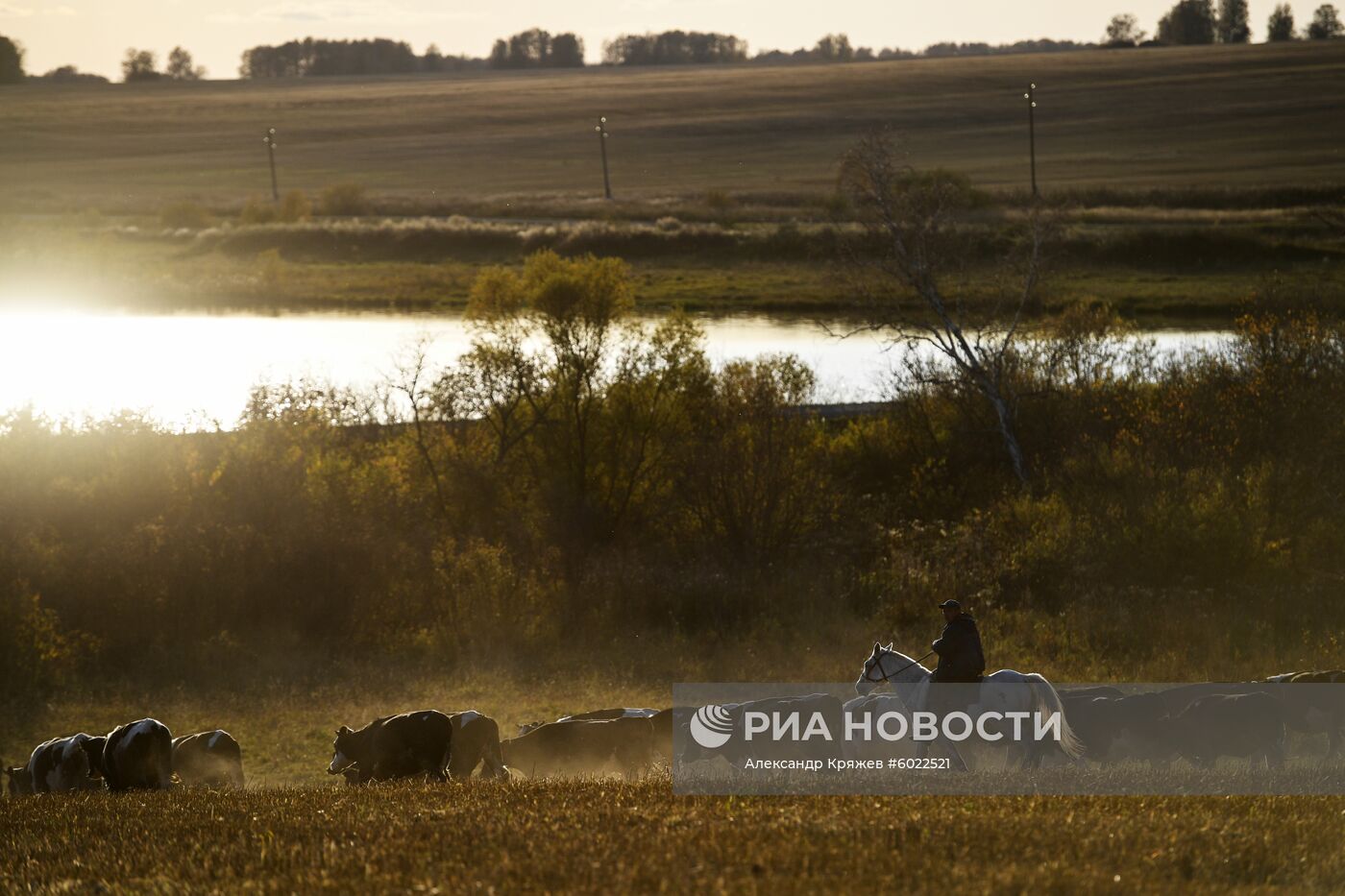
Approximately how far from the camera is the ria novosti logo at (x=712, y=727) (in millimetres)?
15297

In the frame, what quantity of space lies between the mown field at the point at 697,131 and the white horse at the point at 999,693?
282 ft

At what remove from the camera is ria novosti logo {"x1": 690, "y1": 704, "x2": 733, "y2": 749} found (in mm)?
15297

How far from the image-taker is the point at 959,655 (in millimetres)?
13562

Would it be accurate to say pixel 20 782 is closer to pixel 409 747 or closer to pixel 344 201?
pixel 409 747

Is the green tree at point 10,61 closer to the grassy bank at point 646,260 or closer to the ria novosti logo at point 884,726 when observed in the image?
the grassy bank at point 646,260

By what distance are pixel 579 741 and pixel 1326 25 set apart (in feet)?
594

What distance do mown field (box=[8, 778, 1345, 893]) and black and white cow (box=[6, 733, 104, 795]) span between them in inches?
211

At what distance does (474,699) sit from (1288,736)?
42.9ft

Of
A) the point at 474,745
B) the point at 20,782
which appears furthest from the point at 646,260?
the point at 474,745

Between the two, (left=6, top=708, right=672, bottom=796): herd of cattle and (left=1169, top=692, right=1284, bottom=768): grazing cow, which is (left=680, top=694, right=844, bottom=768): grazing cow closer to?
(left=6, top=708, right=672, bottom=796): herd of cattle

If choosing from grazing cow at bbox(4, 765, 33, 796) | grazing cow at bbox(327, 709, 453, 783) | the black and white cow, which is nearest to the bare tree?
grazing cow at bbox(327, 709, 453, 783)

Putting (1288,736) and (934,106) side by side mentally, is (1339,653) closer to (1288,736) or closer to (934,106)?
(1288,736)

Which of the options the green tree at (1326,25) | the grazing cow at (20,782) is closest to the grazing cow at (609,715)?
the grazing cow at (20,782)

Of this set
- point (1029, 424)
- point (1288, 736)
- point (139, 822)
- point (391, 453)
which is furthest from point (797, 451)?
point (139, 822)
